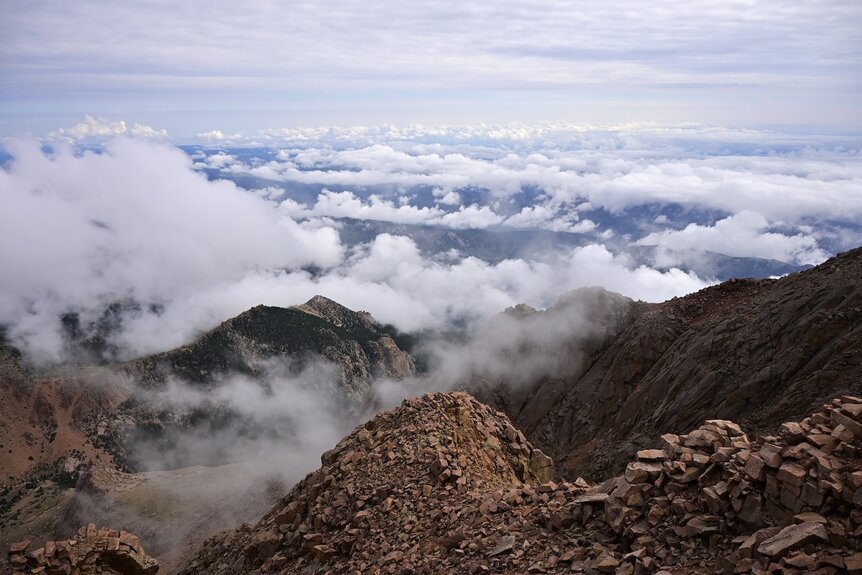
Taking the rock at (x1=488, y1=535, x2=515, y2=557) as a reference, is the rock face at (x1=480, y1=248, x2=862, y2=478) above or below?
below

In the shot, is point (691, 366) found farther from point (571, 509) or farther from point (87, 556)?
point (87, 556)

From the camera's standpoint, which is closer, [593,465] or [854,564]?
[854,564]

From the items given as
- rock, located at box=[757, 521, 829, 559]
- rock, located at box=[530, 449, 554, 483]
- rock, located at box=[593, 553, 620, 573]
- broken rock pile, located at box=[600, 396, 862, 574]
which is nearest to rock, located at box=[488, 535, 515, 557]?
broken rock pile, located at box=[600, 396, 862, 574]

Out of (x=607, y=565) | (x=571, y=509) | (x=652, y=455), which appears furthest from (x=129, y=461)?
(x=607, y=565)

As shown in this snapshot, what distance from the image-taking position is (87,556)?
31734 mm

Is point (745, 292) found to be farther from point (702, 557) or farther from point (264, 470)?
point (264, 470)

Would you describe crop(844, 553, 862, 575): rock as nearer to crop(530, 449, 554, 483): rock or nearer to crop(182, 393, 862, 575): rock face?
crop(182, 393, 862, 575): rock face

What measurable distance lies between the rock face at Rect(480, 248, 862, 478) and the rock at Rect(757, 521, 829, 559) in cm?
2931

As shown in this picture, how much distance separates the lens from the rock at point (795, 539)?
47.0ft

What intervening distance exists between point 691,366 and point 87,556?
5077 centimetres

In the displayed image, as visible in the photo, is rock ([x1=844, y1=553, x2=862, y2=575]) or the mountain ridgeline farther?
the mountain ridgeline

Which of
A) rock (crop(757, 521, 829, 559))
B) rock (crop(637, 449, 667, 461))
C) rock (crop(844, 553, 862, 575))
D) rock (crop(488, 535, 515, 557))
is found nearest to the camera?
rock (crop(844, 553, 862, 575))

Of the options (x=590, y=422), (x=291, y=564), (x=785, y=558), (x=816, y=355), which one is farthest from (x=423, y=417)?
(x=590, y=422)

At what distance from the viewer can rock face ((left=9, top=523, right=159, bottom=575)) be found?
30.4m
